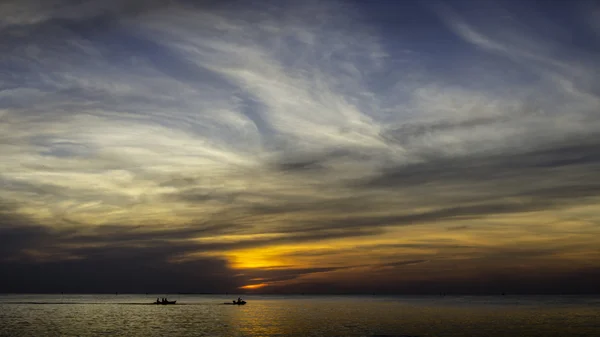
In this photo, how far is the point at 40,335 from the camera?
274 ft

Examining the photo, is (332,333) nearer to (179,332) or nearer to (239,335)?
(239,335)

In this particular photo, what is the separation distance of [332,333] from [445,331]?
19.5m

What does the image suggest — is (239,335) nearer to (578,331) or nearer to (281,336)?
(281,336)

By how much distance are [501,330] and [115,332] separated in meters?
65.5

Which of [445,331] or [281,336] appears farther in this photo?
[445,331]

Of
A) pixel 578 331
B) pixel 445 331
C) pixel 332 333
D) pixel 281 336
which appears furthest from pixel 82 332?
pixel 578 331

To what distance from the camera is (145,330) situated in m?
93.9

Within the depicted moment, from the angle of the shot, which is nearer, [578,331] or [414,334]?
[414,334]

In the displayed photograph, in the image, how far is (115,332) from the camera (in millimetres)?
89062

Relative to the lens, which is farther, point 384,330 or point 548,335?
point 384,330

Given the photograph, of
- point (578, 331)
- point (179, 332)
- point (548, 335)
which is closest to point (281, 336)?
point (179, 332)

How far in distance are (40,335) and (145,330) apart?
1706 centimetres

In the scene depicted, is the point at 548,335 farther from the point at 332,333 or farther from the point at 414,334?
the point at 332,333

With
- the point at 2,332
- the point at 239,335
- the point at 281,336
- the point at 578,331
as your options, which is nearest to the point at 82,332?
the point at 2,332
